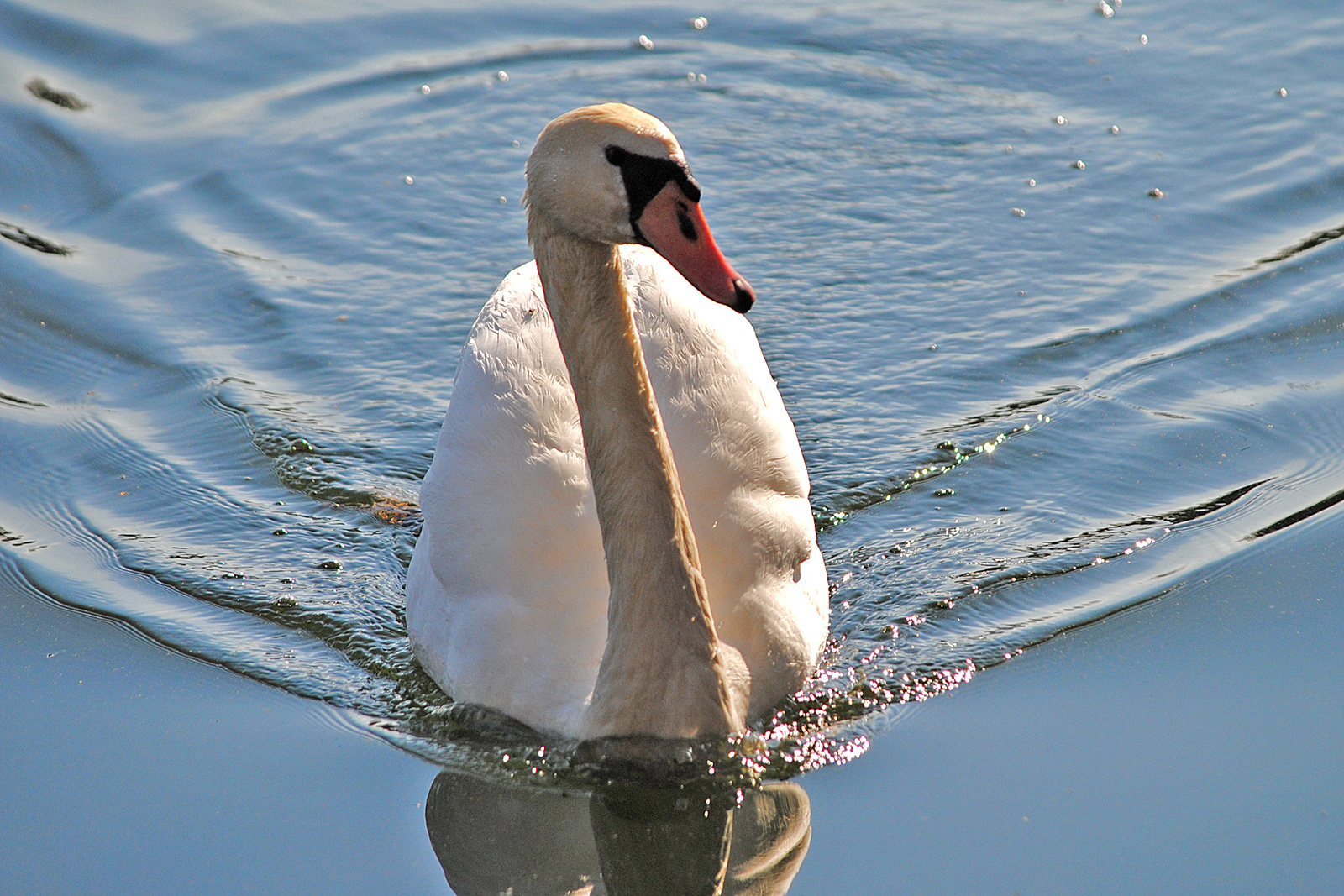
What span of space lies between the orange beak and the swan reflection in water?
1.61 meters

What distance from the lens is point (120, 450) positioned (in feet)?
23.0

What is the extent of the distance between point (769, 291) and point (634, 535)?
3.67 meters

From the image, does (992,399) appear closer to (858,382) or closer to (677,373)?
(858,382)

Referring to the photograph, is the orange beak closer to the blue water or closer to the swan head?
the swan head

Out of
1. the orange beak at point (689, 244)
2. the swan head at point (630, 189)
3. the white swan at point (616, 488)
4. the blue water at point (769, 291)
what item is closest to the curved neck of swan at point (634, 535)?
the white swan at point (616, 488)

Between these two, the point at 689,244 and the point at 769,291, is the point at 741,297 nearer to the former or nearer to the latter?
the point at 689,244

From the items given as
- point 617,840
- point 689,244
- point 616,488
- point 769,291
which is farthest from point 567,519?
point 769,291

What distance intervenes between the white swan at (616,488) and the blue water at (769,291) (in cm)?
31

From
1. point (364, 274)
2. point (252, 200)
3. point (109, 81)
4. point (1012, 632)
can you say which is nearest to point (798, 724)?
point (1012, 632)

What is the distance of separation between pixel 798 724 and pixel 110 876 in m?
2.14

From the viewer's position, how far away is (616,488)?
4.67 m

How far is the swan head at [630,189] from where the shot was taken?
163 inches

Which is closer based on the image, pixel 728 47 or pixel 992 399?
pixel 992 399

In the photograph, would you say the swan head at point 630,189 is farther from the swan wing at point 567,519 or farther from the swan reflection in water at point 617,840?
the swan reflection in water at point 617,840
